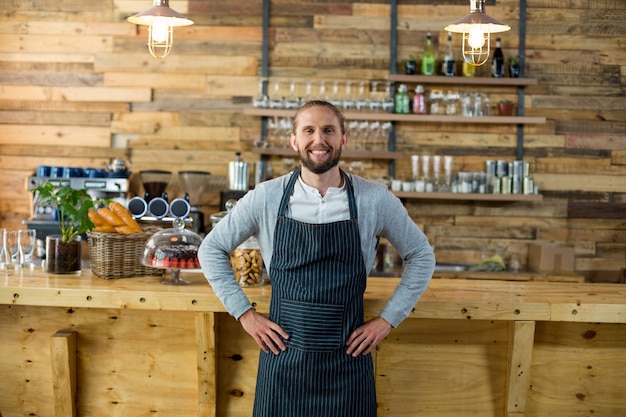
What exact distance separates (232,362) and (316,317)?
2.25 ft

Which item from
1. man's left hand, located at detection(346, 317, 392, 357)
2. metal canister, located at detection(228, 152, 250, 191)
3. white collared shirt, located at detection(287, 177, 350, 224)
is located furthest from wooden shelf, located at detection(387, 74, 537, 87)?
man's left hand, located at detection(346, 317, 392, 357)

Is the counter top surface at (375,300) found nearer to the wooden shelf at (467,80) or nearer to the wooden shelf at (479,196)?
the wooden shelf at (479,196)

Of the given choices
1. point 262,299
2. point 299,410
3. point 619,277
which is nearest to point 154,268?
point 262,299

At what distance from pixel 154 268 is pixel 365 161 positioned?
286cm

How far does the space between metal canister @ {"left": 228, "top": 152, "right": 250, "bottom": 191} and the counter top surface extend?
256 centimetres

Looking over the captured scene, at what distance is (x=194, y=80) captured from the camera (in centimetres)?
573

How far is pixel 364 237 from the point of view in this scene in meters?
2.46

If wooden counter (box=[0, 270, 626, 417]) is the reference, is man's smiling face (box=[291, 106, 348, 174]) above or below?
above

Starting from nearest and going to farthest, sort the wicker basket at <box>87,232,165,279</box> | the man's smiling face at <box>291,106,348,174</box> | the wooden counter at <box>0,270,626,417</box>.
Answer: the man's smiling face at <box>291,106,348,174</box>, the wooden counter at <box>0,270,626,417</box>, the wicker basket at <box>87,232,165,279</box>

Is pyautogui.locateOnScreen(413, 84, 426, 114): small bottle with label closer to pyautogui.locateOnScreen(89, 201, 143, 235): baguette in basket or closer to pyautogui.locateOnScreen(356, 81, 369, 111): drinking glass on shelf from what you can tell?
pyautogui.locateOnScreen(356, 81, 369, 111): drinking glass on shelf

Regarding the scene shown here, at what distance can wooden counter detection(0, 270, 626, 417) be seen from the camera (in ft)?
9.44

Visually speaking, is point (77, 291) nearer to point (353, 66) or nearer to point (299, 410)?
point (299, 410)

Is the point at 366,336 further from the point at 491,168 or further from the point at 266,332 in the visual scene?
the point at 491,168

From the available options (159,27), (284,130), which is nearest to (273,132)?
(284,130)
